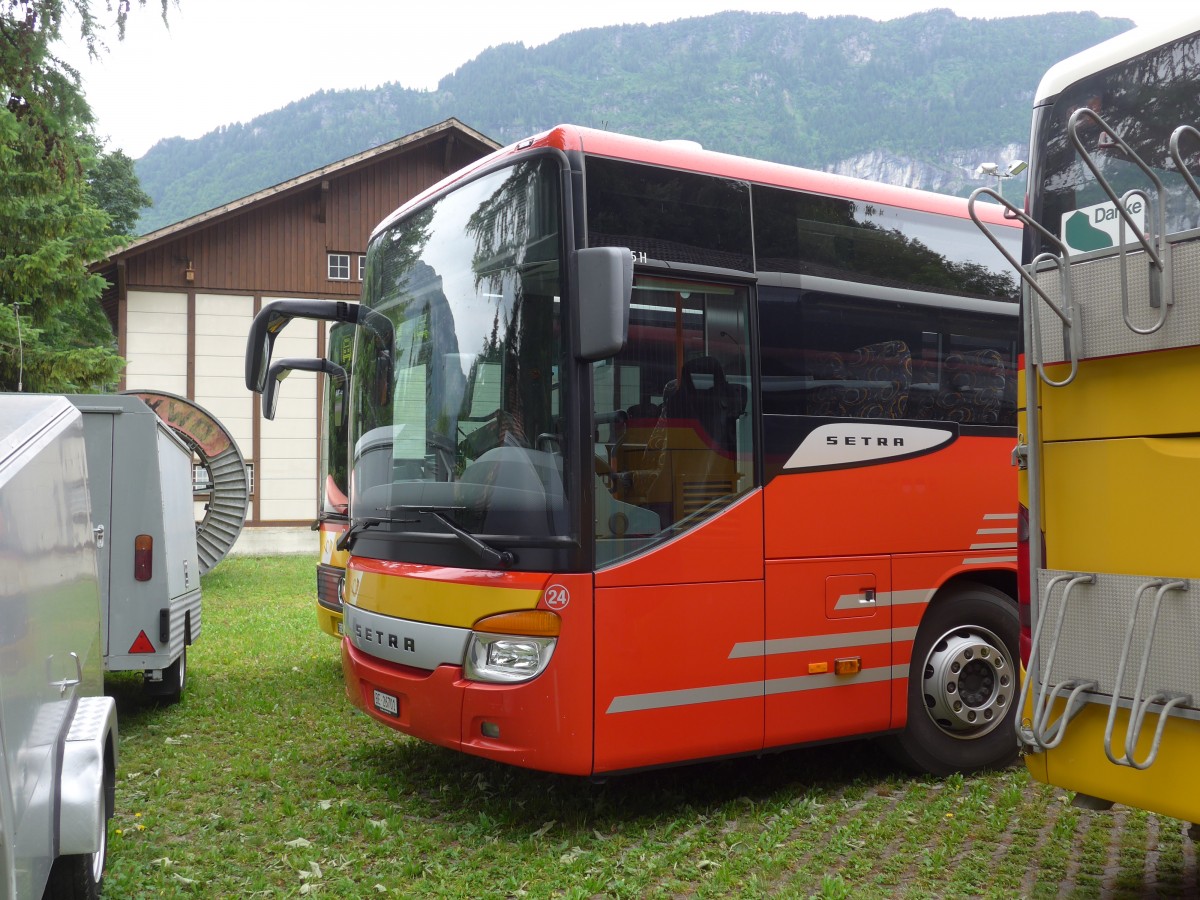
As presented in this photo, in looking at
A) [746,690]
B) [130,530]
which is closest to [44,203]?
[130,530]

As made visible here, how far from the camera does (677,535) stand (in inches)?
211

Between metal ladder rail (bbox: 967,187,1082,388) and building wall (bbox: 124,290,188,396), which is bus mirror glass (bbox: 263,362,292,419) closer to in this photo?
metal ladder rail (bbox: 967,187,1082,388)

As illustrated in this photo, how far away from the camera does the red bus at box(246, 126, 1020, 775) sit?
514 cm

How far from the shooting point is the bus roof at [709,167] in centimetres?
533

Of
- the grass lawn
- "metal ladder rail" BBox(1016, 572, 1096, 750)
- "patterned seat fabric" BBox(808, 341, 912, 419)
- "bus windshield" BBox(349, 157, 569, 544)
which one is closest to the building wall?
the grass lawn

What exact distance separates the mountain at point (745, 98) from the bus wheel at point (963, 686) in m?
110

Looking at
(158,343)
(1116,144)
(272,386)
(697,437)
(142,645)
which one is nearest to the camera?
(1116,144)

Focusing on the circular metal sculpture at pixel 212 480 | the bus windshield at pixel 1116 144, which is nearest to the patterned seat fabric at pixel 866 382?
the bus windshield at pixel 1116 144

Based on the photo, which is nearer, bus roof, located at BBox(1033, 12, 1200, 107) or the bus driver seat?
bus roof, located at BBox(1033, 12, 1200, 107)

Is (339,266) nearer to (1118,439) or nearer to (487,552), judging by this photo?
(487,552)

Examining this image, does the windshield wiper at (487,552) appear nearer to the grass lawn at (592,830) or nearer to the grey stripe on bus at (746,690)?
the grey stripe on bus at (746,690)

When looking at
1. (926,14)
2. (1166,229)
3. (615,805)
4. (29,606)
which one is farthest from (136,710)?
(926,14)

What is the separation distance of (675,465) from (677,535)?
332 mm

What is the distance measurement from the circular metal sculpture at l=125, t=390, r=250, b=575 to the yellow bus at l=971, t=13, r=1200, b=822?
16.1 metres
